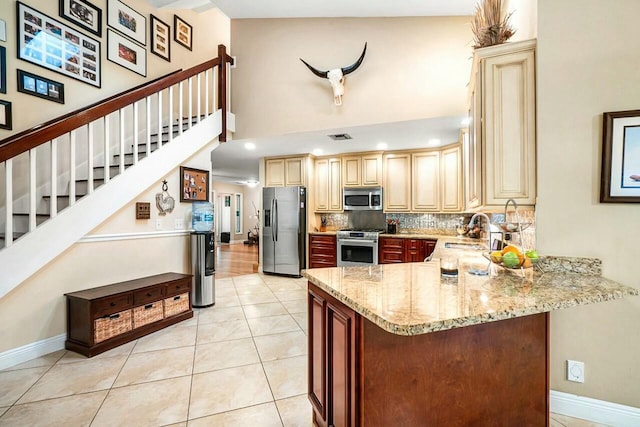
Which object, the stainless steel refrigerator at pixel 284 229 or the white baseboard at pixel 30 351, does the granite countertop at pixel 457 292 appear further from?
the stainless steel refrigerator at pixel 284 229

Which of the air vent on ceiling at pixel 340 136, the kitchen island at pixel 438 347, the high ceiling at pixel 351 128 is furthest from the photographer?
the air vent on ceiling at pixel 340 136

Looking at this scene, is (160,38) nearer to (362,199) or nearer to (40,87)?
(40,87)

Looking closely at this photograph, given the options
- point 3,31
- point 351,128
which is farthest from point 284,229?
point 3,31

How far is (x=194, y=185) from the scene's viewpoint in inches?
153

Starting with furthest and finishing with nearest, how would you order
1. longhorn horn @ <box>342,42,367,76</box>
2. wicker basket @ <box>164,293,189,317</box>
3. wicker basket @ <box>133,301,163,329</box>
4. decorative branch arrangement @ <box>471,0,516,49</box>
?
longhorn horn @ <box>342,42,367,76</box>
wicker basket @ <box>164,293,189,317</box>
wicker basket @ <box>133,301,163,329</box>
decorative branch arrangement @ <box>471,0,516,49</box>

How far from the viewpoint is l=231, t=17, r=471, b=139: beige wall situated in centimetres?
358

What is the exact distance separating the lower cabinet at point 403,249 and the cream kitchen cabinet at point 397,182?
0.68 meters

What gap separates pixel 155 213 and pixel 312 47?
3.07 m

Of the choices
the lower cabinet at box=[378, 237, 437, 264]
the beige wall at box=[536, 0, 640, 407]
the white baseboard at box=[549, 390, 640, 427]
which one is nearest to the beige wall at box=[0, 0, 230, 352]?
the lower cabinet at box=[378, 237, 437, 264]

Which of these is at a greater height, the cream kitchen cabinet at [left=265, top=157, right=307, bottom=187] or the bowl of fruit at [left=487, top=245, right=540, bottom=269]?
the cream kitchen cabinet at [left=265, top=157, right=307, bottom=187]

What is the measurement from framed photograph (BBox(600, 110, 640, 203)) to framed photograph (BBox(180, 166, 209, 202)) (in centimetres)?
389

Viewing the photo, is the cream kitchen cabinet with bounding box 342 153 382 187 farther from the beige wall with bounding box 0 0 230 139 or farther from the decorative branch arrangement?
the decorative branch arrangement

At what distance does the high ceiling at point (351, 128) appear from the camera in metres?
3.54

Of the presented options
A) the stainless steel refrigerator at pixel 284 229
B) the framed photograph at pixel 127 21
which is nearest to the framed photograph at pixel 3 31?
the framed photograph at pixel 127 21
